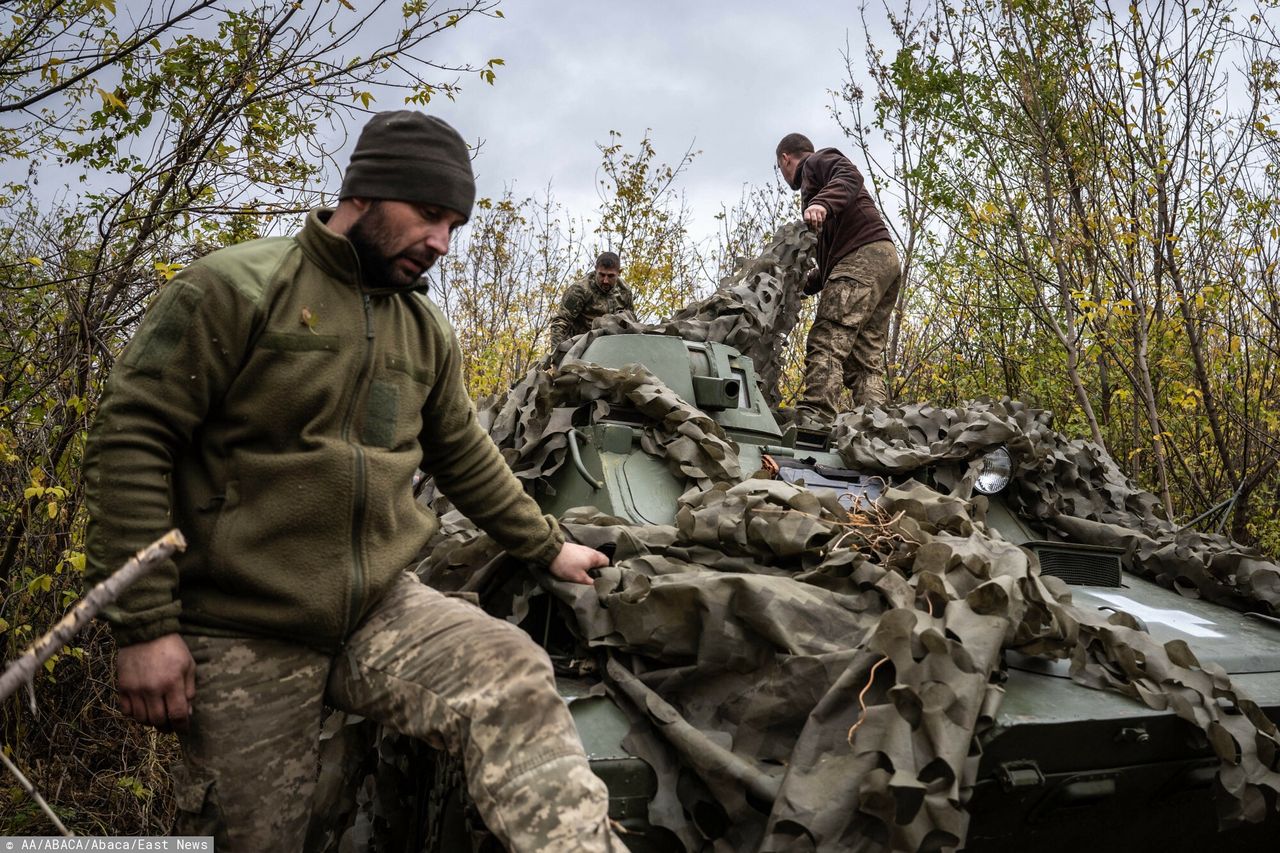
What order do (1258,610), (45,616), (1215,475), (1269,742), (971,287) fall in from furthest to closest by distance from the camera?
(971,287) < (1215,475) < (45,616) < (1258,610) < (1269,742)

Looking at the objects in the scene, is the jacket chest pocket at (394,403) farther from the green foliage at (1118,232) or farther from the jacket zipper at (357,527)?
the green foliage at (1118,232)

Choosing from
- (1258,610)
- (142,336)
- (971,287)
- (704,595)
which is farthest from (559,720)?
(971,287)

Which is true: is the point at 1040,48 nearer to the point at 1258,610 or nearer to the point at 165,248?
the point at 1258,610

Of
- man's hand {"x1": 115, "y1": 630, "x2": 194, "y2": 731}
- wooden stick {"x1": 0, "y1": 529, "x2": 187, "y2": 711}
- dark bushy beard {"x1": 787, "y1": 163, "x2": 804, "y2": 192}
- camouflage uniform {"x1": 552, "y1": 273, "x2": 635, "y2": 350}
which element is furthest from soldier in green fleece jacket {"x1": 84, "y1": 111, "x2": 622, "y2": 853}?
camouflage uniform {"x1": 552, "y1": 273, "x2": 635, "y2": 350}

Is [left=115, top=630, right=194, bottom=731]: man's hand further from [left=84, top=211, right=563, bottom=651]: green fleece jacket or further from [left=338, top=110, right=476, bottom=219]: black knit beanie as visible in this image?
[left=338, top=110, right=476, bottom=219]: black knit beanie

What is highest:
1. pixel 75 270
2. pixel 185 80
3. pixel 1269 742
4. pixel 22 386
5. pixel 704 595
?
pixel 185 80

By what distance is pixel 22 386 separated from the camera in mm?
4172

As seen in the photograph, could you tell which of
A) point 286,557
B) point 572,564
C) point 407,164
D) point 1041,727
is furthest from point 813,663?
point 407,164

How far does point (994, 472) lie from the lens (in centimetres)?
428

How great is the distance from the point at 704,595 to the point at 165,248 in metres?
2.96

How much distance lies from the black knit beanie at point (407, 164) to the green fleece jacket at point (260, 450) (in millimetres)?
133

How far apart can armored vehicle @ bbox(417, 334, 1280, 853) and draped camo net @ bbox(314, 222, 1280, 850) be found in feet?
0.11

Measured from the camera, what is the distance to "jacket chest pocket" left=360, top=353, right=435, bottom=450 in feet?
6.95

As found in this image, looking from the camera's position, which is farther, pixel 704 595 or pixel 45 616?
pixel 45 616
